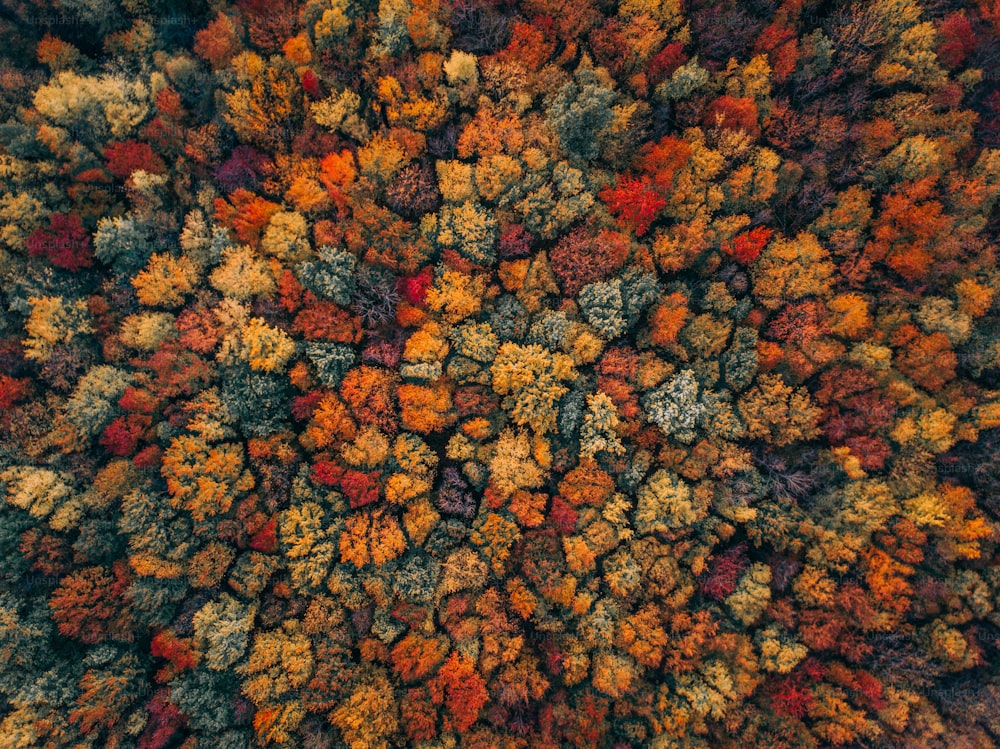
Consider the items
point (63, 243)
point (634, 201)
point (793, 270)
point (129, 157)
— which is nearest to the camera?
point (634, 201)

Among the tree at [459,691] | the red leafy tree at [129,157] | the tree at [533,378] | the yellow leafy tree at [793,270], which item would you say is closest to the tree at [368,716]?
the tree at [459,691]

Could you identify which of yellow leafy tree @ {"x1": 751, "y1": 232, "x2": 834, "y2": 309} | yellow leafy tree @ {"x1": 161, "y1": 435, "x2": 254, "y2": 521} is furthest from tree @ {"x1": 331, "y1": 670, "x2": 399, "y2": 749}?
yellow leafy tree @ {"x1": 751, "y1": 232, "x2": 834, "y2": 309}

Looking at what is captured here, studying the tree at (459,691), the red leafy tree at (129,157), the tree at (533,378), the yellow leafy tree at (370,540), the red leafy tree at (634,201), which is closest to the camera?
the red leafy tree at (634,201)

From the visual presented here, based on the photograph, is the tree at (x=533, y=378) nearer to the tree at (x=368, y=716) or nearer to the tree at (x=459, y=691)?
the tree at (x=459, y=691)

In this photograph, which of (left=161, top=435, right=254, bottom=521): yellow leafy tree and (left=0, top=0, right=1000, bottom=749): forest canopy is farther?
(left=161, top=435, right=254, bottom=521): yellow leafy tree

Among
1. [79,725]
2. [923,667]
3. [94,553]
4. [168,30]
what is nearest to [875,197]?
[923,667]

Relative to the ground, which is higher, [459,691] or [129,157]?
[129,157]

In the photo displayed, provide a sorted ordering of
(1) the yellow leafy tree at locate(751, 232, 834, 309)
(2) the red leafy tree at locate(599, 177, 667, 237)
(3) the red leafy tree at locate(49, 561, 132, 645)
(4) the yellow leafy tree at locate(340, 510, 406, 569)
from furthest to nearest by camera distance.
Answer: (4) the yellow leafy tree at locate(340, 510, 406, 569), (1) the yellow leafy tree at locate(751, 232, 834, 309), (2) the red leafy tree at locate(599, 177, 667, 237), (3) the red leafy tree at locate(49, 561, 132, 645)

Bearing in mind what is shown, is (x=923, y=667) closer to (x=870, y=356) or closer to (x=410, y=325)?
(x=870, y=356)

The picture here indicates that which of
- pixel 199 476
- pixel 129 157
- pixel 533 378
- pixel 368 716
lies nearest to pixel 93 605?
pixel 199 476

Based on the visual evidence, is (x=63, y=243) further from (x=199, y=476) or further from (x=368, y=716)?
(x=368, y=716)

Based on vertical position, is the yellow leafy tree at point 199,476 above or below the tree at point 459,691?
above

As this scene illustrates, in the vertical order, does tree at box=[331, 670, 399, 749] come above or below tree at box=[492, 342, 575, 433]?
below

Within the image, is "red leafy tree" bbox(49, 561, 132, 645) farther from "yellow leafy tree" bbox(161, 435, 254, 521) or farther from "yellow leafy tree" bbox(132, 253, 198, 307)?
"yellow leafy tree" bbox(132, 253, 198, 307)
